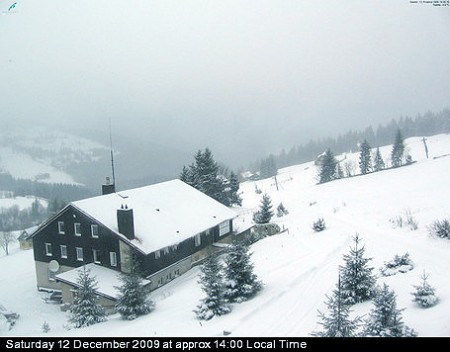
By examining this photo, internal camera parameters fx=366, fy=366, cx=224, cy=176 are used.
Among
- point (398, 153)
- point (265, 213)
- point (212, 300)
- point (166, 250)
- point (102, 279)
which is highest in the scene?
point (398, 153)

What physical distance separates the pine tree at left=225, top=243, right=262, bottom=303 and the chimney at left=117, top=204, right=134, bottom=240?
12.7 metres

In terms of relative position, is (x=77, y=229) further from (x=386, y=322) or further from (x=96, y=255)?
(x=386, y=322)

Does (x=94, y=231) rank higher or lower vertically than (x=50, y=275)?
higher

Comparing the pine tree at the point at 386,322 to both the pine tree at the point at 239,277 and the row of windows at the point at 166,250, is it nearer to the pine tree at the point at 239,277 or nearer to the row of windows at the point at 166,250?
the pine tree at the point at 239,277

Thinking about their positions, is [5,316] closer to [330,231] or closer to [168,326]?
[168,326]

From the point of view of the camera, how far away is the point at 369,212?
130 feet

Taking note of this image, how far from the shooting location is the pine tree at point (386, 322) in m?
12.0

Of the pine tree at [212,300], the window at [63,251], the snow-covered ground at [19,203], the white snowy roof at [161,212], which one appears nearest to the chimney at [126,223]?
the white snowy roof at [161,212]

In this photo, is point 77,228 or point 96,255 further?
point 77,228

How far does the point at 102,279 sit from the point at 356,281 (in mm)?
20653

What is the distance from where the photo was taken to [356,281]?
17.2 meters

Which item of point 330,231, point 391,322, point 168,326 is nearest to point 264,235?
point 330,231

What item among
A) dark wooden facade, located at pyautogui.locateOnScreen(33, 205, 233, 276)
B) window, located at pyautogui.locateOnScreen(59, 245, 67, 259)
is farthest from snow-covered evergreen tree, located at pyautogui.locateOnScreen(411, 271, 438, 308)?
window, located at pyautogui.locateOnScreen(59, 245, 67, 259)

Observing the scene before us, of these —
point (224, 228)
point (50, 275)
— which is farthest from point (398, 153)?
point (50, 275)
